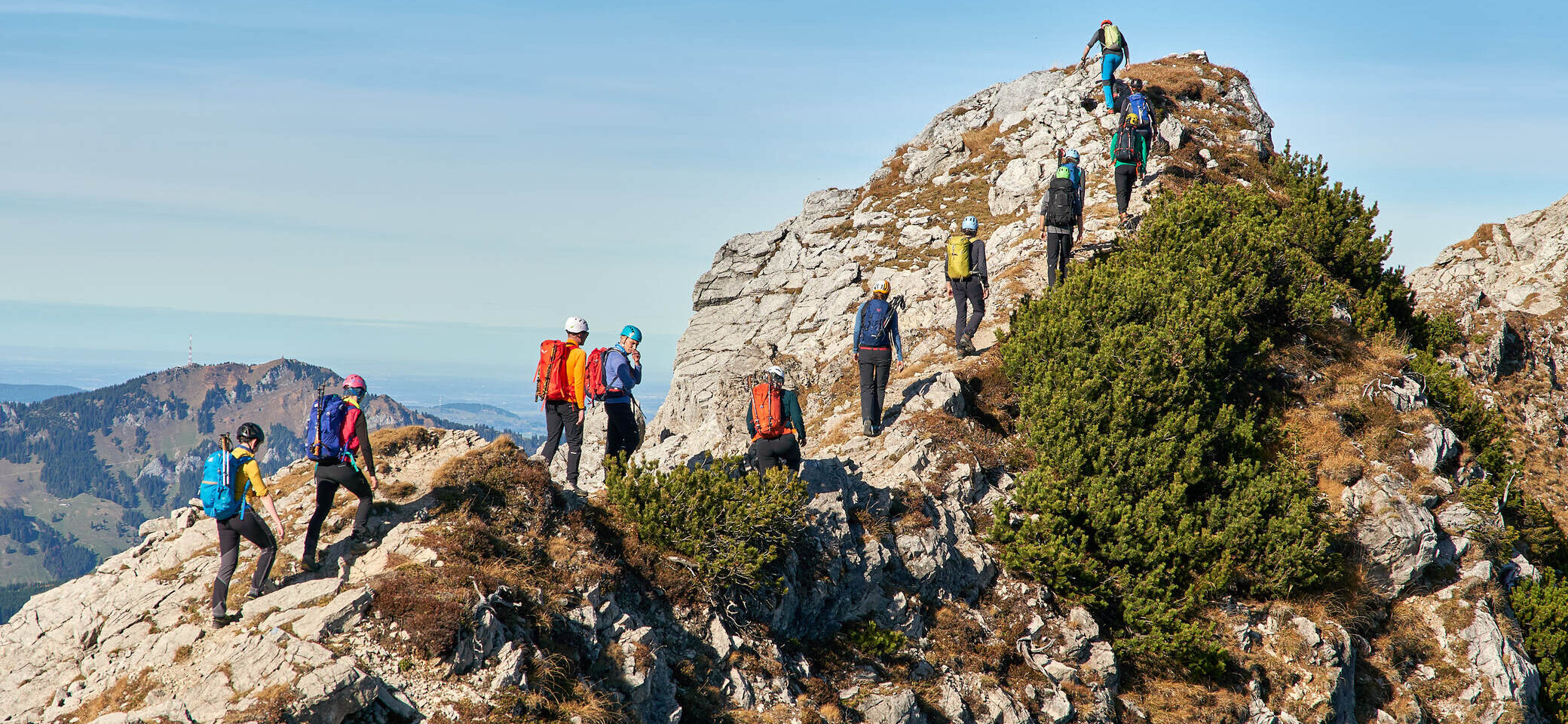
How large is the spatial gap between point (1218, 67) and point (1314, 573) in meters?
30.3

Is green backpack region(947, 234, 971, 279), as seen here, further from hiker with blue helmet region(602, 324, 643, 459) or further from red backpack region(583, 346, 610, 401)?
red backpack region(583, 346, 610, 401)

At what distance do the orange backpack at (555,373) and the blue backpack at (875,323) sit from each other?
647 centimetres

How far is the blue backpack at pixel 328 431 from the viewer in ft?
40.9

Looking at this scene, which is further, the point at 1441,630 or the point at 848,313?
the point at 848,313

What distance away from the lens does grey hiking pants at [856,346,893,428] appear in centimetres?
1866

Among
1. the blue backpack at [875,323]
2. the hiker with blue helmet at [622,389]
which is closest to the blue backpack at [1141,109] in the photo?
the blue backpack at [875,323]

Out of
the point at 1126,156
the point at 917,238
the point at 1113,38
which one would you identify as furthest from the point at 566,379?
the point at 1113,38

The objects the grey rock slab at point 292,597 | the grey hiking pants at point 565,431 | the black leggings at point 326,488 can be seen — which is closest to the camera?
the grey rock slab at point 292,597

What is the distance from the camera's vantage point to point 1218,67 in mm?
39812

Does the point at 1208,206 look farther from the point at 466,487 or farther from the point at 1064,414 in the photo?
the point at 466,487

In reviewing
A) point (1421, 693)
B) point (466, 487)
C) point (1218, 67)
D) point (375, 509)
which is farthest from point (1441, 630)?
point (1218, 67)

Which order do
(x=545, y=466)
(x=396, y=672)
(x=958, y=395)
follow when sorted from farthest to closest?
1. (x=958, y=395)
2. (x=545, y=466)
3. (x=396, y=672)

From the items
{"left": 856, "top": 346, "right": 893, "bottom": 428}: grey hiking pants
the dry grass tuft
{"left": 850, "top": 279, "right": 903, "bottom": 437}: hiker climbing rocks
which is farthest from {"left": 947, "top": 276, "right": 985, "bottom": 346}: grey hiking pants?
the dry grass tuft

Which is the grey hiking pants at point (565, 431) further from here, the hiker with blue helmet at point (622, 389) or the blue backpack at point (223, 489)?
the blue backpack at point (223, 489)
